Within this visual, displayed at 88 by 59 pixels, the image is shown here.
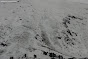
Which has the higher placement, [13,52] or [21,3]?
[21,3]

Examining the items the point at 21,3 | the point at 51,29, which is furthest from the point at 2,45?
the point at 21,3

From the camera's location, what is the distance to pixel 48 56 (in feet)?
16.6

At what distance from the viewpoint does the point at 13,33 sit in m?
6.00

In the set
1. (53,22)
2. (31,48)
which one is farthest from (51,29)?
(31,48)

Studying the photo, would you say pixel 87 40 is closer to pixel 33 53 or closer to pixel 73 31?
pixel 73 31

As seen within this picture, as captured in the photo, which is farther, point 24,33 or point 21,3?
point 21,3

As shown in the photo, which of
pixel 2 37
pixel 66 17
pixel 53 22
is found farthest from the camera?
pixel 66 17

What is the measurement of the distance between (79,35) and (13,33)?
2925mm

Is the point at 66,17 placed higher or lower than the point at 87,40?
higher

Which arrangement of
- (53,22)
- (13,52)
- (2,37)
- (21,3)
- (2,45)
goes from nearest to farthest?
(13,52) < (2,45) < (2,37) < (53,22) < (21,3)

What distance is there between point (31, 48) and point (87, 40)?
258 cm

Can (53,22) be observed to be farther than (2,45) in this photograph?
Yes

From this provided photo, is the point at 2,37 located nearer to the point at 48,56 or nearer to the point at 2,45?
the point at 2,45

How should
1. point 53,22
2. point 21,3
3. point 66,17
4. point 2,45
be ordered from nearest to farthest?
point 2,45 → point 53,22 → point 66,17 → point 21,3
